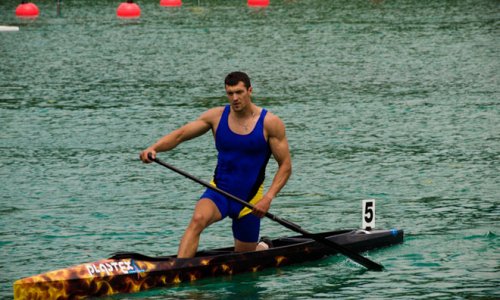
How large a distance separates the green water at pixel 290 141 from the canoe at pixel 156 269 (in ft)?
0.41

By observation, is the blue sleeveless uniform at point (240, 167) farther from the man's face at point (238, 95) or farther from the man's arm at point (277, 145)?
the man's face at point (238, 95)

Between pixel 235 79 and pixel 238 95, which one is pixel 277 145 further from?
pixel 235 79

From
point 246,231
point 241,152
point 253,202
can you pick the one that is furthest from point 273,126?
point 246,231

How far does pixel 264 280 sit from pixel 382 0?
41.0 meters

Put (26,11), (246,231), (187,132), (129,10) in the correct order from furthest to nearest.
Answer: (26,11)
(129,10)
(246,231)
(187,132)

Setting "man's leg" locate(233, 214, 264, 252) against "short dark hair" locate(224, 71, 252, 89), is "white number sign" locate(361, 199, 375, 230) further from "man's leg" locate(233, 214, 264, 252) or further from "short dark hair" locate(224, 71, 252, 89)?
"short dark hair" locate(224, 71, 252, 89)

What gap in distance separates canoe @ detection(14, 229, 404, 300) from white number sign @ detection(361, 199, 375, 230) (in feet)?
0.81

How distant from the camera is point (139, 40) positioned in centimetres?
3969

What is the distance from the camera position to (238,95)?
507 inches

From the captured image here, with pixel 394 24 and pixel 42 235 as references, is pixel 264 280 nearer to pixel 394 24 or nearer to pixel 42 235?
pixel 42 235

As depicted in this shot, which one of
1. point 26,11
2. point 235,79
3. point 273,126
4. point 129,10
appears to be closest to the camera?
point 235,79

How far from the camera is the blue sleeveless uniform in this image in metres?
13.0

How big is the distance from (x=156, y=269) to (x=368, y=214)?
8.83 feet

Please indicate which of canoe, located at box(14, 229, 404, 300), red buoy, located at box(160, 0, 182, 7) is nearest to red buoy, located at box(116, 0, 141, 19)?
red buoy, located at box(160, 0, 182, 7)
